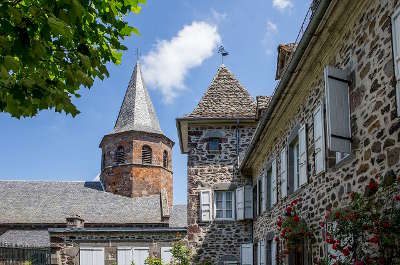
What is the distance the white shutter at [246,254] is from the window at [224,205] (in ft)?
5.55

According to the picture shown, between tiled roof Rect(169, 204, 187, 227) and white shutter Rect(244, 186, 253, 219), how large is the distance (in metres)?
13.3

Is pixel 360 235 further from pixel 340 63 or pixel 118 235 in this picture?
pixel 118 235

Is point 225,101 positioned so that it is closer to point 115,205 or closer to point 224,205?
point 224,205

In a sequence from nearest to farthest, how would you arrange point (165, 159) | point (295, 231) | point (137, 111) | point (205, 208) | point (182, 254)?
point (295, 231), point (182, 254), point (205, 208), point (165, 159), point (137, 111)

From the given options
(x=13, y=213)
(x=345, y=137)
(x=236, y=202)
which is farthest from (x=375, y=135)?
(x=13, y=213)

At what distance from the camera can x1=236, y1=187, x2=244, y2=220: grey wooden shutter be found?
61.5 ft

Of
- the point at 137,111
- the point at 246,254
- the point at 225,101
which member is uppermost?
the point at 137,111

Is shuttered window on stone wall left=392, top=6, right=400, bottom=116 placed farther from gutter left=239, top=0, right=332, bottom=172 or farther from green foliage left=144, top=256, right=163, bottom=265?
green foliage left=144, top=256, right=163, bottom=265

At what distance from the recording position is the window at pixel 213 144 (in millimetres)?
20312

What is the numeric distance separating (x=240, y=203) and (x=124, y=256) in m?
6.33

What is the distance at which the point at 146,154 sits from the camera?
36.5 metres

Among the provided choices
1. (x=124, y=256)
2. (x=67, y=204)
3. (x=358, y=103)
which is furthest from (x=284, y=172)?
(x=67, y=204)

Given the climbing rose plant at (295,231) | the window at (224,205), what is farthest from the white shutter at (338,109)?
the window at (224,205)

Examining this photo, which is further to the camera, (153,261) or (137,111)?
(137,111)
